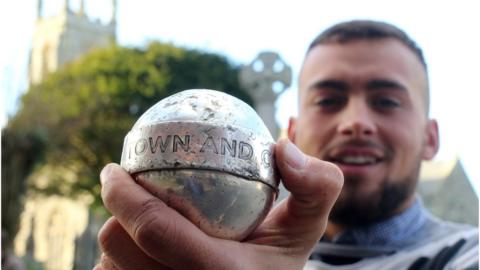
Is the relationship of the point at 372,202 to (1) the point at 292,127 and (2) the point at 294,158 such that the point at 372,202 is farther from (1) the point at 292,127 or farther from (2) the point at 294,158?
(2) the point at 294,158

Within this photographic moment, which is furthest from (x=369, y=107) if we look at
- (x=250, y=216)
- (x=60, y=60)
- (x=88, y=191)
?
(x=60, y=60)

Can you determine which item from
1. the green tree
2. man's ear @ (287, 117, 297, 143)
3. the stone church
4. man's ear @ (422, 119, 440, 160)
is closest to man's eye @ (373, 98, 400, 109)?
man's ear @ (422, 119, 440, 160)

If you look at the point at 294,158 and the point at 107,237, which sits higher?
the point at 294,158

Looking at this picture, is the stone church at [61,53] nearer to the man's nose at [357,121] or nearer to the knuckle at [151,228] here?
the man's nose at [357,121]

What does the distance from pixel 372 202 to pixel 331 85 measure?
342 millimetres

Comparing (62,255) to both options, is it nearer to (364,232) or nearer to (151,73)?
(151,73)

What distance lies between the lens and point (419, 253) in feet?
6.15

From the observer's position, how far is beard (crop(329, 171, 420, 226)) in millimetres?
1980

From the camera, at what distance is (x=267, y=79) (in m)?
5.62

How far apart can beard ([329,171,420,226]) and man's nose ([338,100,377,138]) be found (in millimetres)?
130

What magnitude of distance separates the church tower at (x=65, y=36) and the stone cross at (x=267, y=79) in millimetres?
27696

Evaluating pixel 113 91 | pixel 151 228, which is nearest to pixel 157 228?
pixel 151 228

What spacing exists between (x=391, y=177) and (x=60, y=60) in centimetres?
3135

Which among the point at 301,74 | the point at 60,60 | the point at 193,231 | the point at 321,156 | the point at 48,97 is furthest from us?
the point at 60,60
